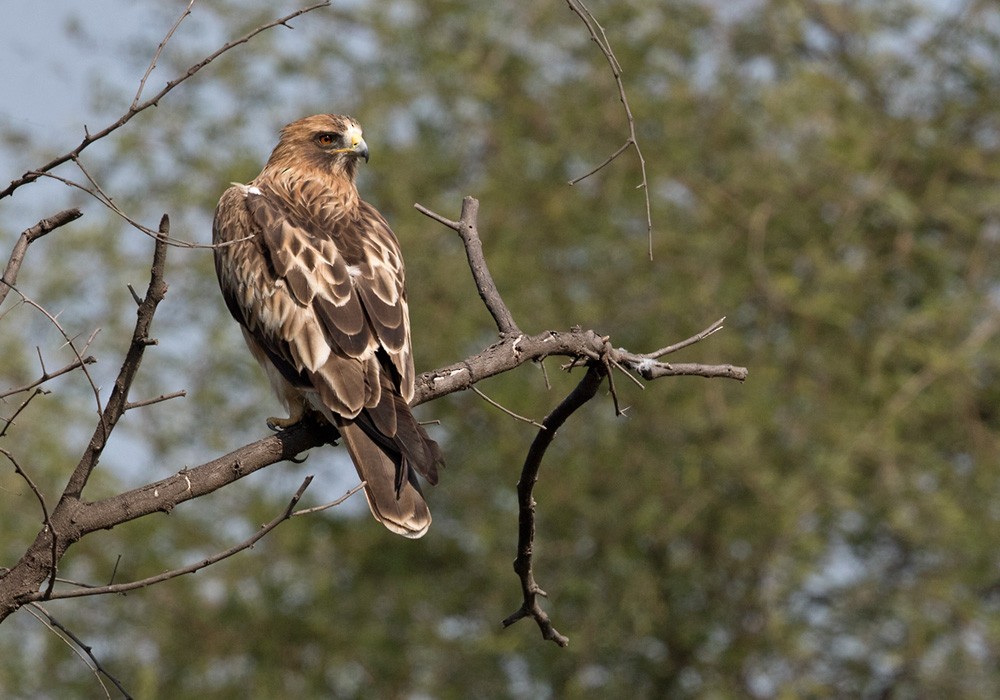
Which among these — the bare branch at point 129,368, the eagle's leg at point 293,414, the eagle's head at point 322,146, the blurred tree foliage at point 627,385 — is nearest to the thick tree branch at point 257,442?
the bare branch at point 129,368

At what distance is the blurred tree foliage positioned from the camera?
8062 mm

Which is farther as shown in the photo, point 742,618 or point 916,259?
point 916,259

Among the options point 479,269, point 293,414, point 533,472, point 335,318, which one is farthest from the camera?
point 293,414

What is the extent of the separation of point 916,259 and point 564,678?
3.49 m

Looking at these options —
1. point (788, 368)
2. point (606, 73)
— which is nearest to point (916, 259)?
point (788, 368)

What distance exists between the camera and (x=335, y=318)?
4.28m

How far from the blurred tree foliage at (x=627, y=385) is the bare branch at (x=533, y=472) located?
13.7 ft

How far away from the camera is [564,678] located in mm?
8141

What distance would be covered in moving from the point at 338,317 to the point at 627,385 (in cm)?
392

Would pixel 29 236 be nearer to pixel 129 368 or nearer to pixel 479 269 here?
pixel 129 368

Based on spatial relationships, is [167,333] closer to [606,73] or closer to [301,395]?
[606,73]

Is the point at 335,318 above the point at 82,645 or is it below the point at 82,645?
above

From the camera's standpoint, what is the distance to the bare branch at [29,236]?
2984 millimetres

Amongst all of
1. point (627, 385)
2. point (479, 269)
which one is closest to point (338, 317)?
point (479, 269)
